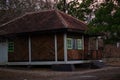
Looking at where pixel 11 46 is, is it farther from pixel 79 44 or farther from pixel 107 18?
pixel 107 18

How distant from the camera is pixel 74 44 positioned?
35688 millimetres

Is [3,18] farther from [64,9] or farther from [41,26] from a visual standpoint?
[64,9]

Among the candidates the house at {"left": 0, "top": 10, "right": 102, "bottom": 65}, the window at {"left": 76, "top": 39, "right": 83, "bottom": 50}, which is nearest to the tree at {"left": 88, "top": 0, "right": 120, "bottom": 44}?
the house at {"left": 0, "top": 10, "right": 102, "bottom": 65}

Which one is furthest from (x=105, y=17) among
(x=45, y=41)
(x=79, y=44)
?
(x=79, y=44)

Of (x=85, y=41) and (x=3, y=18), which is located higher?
(x=3, y=18)

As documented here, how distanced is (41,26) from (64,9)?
71.1 feet

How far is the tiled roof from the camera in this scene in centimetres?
3477

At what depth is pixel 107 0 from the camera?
24.8m

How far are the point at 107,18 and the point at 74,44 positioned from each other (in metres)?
11.9

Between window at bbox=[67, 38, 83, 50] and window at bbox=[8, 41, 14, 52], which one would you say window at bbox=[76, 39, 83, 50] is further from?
window at bbox=[8, 41, 14, 52]

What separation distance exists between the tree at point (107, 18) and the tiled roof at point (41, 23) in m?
8.79

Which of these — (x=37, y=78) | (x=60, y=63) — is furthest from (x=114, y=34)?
(x=60, y=63)

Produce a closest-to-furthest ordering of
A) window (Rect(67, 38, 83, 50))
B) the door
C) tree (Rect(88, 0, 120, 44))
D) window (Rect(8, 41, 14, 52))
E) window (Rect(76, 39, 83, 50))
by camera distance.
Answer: tree (Rect(88, 0, 120, 44)) < window (Rect(67, 38, 83, 50)) < window (Rect(76, 39, 83, 50)) < window (Rect(8, 41, 14, 52)) < the door

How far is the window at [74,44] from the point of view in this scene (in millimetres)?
34963
